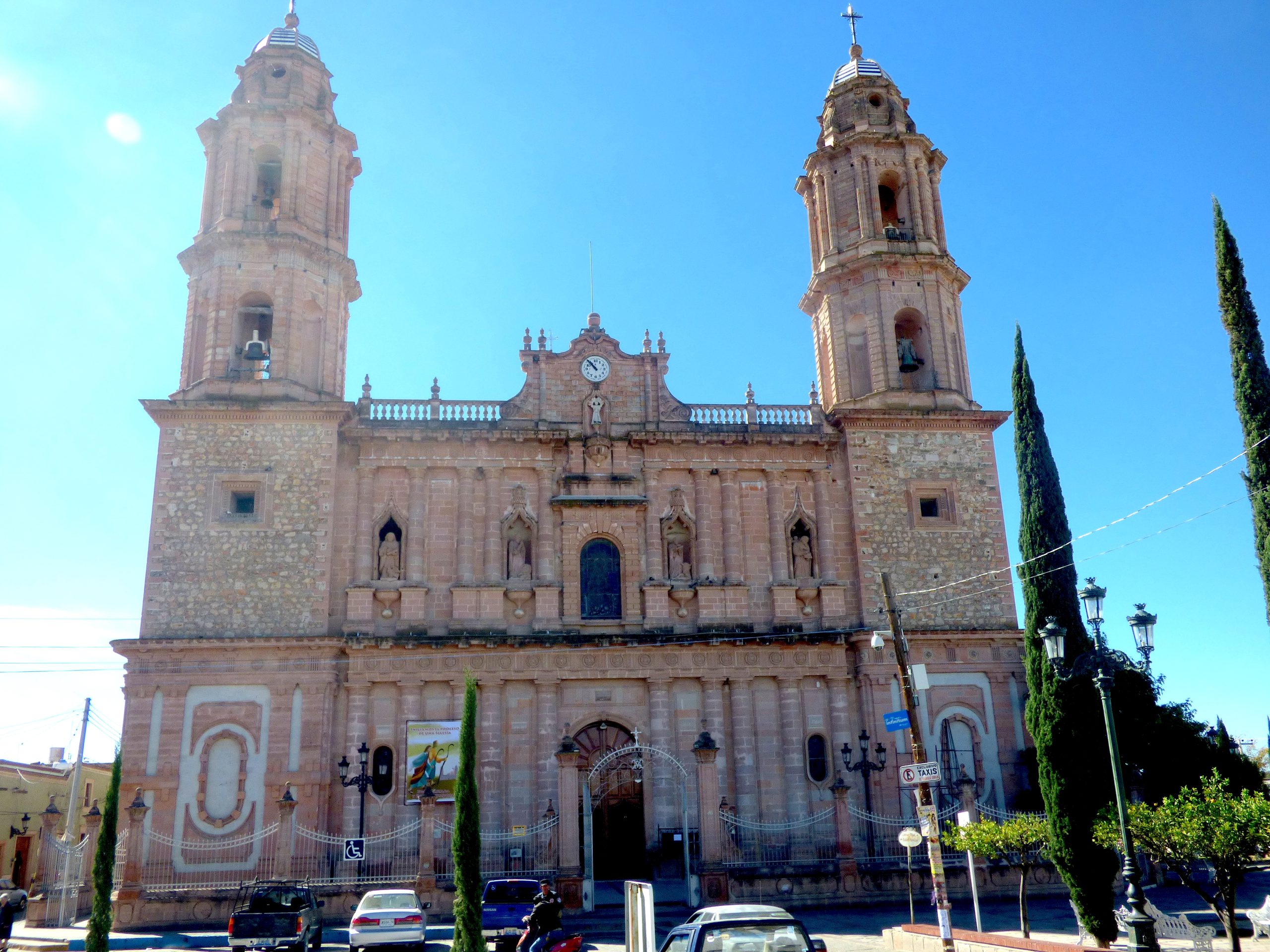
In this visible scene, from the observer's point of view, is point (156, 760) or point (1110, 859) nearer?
point (1110, 859)

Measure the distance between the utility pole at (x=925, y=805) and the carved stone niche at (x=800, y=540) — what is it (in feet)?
36.5

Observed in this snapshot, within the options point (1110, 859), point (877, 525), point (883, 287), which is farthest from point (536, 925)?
point (883, 287)

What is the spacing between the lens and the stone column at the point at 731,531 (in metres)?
29.5

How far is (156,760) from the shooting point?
25.6m

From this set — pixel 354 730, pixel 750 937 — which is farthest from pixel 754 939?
pixel 354 730

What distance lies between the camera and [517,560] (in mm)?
29062

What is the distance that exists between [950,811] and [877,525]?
306 inches

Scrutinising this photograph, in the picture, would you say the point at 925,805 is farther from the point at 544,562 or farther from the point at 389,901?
the point at 544,562

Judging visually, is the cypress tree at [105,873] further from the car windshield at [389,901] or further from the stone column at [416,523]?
the stone column at [416,523]

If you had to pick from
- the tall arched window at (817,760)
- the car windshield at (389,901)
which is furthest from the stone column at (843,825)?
the car windshield at (389,901)

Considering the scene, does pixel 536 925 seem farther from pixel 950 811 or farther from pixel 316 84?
pixel 316 84

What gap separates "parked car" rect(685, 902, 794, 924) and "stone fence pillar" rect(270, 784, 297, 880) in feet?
48.2

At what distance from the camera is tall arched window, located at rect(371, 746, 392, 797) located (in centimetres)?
2633

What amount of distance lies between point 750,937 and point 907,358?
24398 mm
